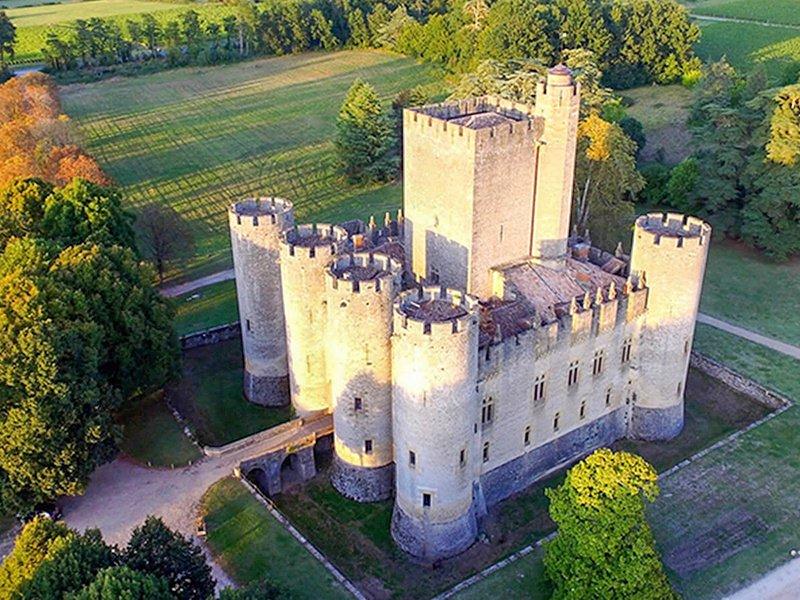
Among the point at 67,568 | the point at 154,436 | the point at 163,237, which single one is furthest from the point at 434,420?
the point at 163,237

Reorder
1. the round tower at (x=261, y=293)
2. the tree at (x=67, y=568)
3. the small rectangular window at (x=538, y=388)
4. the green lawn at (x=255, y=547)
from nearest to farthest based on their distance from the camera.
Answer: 1. the tree at (x=67, y=568)
2. the green lawn at (x=255, y=547)
3. the small rectangular window at (x=538, y=388)
4. the round tower at (x=261, y=293)

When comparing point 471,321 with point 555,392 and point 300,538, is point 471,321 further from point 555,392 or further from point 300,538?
point 300,538

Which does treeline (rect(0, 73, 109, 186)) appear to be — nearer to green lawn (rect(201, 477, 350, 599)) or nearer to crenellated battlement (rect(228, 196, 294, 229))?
crenellated battlement (rect(228, 196, 294, 229))

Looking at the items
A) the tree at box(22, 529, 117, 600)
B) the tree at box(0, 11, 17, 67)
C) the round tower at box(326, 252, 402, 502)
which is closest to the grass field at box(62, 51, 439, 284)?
the tree at box(0, 11, 17, 67)

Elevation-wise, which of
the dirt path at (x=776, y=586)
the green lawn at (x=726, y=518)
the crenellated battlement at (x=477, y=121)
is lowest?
the dirt path at (x=776, y=586)

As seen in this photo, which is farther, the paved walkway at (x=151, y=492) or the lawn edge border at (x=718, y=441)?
the paved walkway at (x=151, y=492)

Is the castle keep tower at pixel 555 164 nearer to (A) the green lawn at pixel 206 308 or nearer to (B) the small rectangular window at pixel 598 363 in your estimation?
(B) the small rectangular window at pixel 598 363

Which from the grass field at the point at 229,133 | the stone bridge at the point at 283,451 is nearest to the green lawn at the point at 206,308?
the grass field at the point at 229,133
